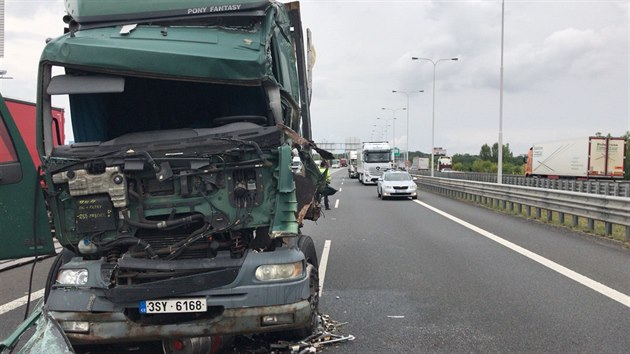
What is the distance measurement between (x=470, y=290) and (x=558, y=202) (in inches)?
326

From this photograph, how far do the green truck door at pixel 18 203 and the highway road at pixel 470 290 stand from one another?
1.68 m

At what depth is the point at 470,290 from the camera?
686 centimetres

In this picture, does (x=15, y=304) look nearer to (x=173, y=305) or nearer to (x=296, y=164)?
(x=173, y=305)

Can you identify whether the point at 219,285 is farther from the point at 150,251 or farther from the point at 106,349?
the point at 106,349

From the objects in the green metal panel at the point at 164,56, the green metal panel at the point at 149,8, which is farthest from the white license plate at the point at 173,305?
the green metal panel at the point at 149,8

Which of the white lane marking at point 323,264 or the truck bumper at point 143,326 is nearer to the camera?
A: the truck bumper at point 143,326

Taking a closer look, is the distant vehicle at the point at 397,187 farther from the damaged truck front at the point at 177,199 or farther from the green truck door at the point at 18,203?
the green truck door at the point at 18,203

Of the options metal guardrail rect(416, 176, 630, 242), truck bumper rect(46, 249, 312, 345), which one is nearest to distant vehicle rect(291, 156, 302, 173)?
truck bumper rect(46, 249, 312, 345)

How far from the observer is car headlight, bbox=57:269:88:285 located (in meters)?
3.96

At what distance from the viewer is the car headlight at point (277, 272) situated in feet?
12.9

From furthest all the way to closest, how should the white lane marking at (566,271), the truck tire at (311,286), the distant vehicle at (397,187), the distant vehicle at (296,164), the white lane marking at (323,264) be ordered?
the distant vehicle at (397,187), the white lane marking at (323,264), the white lane marking at (566,271), the distant vehicle at (296,164), the truck tire at (311,286)

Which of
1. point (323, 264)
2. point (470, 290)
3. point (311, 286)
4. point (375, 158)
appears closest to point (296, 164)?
point (311, 286)

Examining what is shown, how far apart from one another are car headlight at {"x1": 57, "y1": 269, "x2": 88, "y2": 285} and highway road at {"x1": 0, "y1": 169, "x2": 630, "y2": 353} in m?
1.75

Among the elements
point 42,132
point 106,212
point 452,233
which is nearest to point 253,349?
point 106,212
